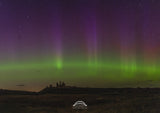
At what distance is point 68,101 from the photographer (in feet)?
53.2

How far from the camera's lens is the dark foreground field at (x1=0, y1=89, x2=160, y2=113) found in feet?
53.2

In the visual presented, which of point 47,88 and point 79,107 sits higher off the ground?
point 47,88

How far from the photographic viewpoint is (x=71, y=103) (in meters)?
15.8

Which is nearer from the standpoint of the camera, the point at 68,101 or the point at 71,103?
the point at 71,103

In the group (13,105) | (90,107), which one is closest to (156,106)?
(90,107)

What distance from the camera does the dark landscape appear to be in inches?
636

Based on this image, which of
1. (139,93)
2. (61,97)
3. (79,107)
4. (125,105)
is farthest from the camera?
(139,93)

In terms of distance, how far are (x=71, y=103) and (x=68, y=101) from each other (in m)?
0.43

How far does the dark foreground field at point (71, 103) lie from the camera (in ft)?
53.2

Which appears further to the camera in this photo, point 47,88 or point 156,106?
Answer: point 156,106

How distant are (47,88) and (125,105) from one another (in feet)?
15.9

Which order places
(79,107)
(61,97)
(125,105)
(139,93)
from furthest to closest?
(139,93)
(125,105)
(61,97)
(79,107)

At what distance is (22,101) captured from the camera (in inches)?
681

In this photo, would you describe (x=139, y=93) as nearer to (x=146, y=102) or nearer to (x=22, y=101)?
(x=146, y=102)
